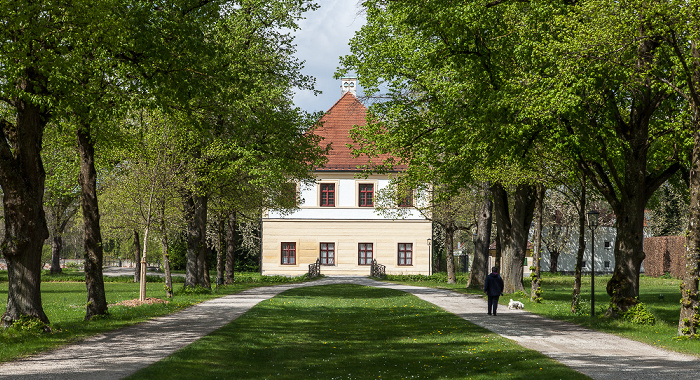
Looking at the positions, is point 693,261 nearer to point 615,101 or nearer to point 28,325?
point 615,101

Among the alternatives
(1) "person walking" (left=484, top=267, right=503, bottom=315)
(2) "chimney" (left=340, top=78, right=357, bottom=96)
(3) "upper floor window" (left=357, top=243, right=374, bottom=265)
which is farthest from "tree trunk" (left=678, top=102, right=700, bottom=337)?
(2) "chimney" (left=340, top=78, right=357, bottom=96)

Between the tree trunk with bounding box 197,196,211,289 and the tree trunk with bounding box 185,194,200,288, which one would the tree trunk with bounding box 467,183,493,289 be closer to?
the tree trunk with bounding box 197,196,211,289

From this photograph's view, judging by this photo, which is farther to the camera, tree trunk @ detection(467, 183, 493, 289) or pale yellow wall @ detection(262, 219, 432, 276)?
pale yellow wall @ detection(262, 219, 432, 276)

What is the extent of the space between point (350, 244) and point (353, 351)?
4102cm

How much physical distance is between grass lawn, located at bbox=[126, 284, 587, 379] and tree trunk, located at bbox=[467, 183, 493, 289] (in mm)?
13825

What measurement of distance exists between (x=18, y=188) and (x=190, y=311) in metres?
7.52

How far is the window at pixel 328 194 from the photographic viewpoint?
5512 cm

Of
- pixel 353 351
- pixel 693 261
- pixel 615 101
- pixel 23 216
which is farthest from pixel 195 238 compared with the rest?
pixel 693 261

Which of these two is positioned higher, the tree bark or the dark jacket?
the tree bark

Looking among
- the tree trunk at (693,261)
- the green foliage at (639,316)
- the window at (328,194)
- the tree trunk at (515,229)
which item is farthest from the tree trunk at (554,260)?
the tree trunk at (693,261)

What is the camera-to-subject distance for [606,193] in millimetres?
19438

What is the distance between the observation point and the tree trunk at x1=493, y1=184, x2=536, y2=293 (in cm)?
2761

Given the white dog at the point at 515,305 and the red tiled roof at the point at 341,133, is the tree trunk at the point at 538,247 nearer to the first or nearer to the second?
the white dog at the point at 515,305

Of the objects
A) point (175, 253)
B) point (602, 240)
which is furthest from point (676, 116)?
point (602, 240)
